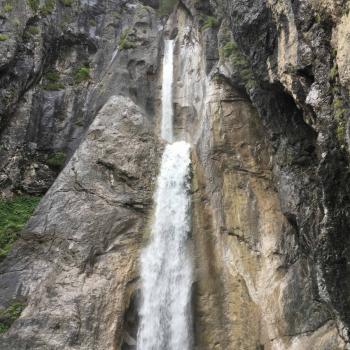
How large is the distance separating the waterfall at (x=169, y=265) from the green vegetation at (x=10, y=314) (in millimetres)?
4390

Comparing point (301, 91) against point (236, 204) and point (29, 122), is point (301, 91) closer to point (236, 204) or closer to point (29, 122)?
point (236, 204)

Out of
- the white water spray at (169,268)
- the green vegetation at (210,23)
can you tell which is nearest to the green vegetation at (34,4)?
the green vegetation at (210,23)

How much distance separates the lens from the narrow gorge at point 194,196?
42.2 ft

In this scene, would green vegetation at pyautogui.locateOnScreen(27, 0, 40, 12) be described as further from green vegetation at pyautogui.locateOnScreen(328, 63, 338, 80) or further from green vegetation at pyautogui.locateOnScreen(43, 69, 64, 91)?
green vegetation at pyautogui.locateOnScreen(328, 63, 338, 80)

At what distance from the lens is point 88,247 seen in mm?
17875

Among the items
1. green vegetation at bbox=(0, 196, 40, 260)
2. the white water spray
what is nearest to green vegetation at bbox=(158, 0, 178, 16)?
the white water spray

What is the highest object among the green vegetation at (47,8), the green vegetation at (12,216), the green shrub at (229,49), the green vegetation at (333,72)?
the green vegetation at (47,8)

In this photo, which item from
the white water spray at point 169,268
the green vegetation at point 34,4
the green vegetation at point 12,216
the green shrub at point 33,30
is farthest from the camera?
the green vegetation at point 34,4

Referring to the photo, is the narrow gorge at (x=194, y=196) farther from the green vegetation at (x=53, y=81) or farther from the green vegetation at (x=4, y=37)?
the green vegetation at (x=53, y=81)

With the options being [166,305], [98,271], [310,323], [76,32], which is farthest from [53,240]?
[76,32]

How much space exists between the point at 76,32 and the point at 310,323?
2179cm

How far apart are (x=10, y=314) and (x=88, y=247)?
12.1 ft

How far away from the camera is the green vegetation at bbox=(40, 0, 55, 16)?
26.2m

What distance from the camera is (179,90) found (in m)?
25.9
